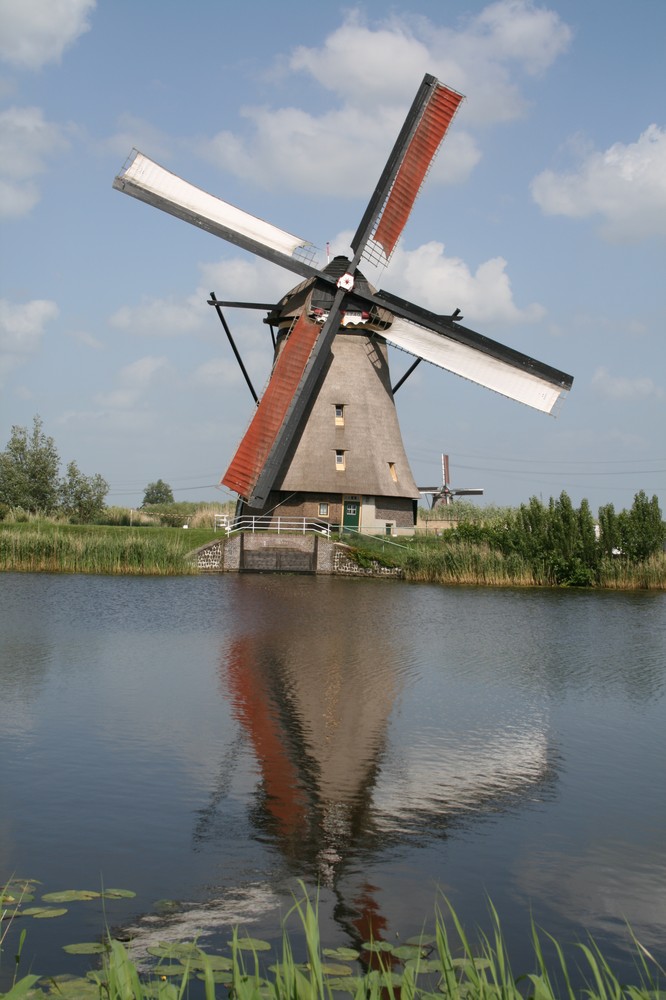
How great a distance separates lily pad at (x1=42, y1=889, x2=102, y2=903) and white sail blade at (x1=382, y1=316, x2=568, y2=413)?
2581 cm

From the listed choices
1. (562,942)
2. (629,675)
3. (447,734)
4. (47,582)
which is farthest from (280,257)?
(562,942)

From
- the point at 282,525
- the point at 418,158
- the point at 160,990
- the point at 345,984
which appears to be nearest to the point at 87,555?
the point at 282,525

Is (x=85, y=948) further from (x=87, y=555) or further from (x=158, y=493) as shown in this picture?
(x=158, y=493)

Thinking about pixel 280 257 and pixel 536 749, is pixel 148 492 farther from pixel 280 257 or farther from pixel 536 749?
pixel 536 749

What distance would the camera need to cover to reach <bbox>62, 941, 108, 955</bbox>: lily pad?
4305 mm

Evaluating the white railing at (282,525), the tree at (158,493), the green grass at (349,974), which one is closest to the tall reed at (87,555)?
the white railing at (282,525)

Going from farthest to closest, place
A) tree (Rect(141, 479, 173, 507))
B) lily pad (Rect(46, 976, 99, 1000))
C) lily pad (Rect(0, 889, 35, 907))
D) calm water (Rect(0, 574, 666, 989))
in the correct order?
1. tree (Rect(141, 479, 173, 507))
2. calm water (Rect(0, 574, 666, 989))
3. lily pad (Rect(0, 889, 35, 907))
4. lily pad (Rect(46, 976, 99, 1000))

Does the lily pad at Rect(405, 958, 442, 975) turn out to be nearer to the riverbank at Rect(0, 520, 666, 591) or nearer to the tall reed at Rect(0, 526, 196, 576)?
the riverbank at Rect(0, 520, 666, 591)

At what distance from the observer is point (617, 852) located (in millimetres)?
6172

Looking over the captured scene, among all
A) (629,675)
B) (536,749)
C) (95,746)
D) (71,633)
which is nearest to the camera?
(95,746)

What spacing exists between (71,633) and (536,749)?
8952 mm

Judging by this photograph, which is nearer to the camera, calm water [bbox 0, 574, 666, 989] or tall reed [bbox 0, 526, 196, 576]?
calm water [bbox 0, 574, 666, 989]

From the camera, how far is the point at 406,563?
96.8 ft

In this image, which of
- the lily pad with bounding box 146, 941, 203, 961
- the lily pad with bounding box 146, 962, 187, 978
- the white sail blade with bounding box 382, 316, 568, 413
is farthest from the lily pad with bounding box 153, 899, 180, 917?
the white sail blade with bounding box 382, 316, 568, 413
